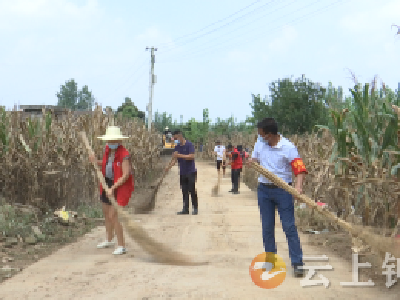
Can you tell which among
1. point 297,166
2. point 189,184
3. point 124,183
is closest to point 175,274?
point 124,183

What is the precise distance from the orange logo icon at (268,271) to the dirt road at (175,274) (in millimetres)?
79

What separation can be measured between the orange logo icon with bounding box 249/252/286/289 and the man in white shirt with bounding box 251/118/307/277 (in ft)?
0.76

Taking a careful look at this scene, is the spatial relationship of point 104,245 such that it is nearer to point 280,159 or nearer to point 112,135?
point 112,135

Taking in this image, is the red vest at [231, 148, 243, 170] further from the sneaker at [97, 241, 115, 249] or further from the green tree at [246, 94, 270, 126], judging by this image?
the green tree at [246, 94, 270, 126]

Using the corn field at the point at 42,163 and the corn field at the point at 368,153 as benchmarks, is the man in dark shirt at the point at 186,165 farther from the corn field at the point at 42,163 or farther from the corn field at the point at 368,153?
the corn field at the point at 368,153

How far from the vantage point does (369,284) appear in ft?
15.1

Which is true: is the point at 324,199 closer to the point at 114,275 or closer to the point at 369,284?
the point at 369,284

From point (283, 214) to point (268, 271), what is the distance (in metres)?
0.69

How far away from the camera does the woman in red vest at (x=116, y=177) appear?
5875 millimetres

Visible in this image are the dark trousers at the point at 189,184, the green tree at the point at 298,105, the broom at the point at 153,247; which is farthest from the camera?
the green tree at the point at 298,105

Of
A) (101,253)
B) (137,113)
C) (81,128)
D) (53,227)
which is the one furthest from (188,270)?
(137,113)

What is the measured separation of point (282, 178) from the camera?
490 centimetres

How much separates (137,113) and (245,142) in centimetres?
2398

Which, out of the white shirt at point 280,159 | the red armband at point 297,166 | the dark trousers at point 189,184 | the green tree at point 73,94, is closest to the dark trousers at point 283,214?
the white shirt at point 280,159
